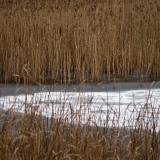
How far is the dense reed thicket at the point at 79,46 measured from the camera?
5.32 metres

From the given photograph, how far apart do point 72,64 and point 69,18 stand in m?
0.80

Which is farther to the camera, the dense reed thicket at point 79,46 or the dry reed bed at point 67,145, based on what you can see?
the dense reed thicket at point 79,46

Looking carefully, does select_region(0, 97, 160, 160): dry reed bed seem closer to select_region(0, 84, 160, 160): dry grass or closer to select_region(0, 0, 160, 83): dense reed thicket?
select_region(0, 84, 160, 160): dry grass

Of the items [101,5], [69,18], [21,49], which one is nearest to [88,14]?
[69,18]

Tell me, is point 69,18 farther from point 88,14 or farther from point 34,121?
point 34,121

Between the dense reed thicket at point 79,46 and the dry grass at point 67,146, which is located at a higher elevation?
the dense reed thicket at point 79,46

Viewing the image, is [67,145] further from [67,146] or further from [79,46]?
[79,46]

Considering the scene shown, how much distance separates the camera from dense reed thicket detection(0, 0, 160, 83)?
5.32 m

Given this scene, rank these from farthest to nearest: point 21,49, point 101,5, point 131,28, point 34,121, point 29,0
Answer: point 29,0
point 101,5
point 131,28
point 21,49
point 34,121

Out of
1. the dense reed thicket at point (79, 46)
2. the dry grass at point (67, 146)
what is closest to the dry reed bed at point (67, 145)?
the dry grass at point (67, 146)

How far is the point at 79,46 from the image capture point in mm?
5621

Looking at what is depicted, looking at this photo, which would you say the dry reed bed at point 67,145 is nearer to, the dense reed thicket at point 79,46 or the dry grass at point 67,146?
the dry grass at point 67,146

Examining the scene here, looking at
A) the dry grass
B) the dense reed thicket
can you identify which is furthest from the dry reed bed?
the dense reed thicket

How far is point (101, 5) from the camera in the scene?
7152 millimetres
